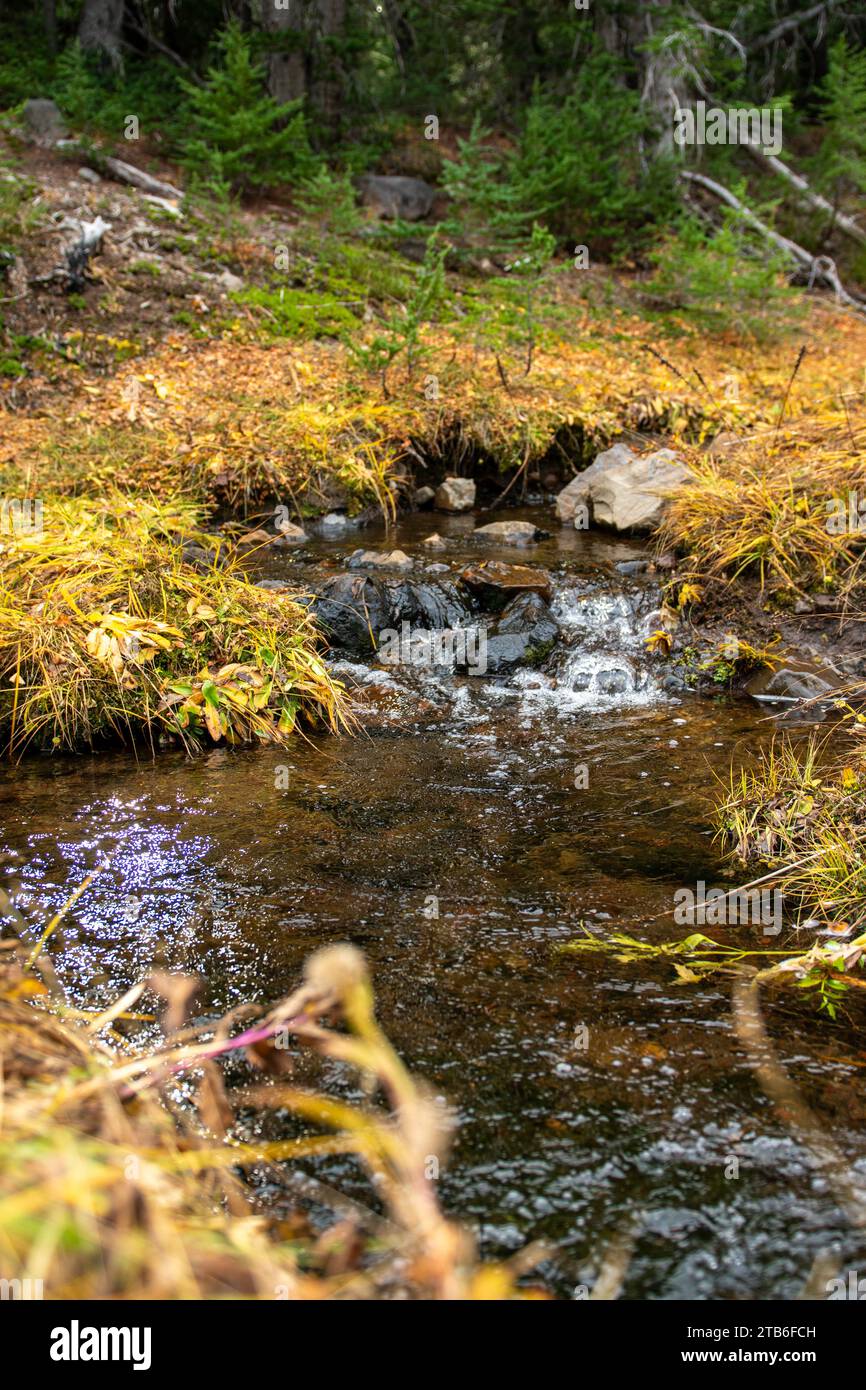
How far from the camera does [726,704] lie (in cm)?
506

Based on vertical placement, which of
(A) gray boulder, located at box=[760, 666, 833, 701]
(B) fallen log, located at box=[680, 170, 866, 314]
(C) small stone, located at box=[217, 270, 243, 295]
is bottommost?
(A) gray boulder, located at box=[760, 666, 833, 701]

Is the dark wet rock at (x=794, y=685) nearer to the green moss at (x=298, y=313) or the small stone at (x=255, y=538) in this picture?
the small stone at (x=255, y=538)

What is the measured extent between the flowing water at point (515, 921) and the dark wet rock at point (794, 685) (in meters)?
0.18

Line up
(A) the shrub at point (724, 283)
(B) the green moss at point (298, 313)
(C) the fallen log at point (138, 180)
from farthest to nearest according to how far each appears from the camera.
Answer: (C) the fallen log at point (138, 180) → (A) the shrub at point (724, 283) → (B) the green moss at point (298, 313)

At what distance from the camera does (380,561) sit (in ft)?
20.9

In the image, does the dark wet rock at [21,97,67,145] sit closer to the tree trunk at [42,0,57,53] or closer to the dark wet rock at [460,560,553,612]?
the tree trunk at [42,0,57,53]

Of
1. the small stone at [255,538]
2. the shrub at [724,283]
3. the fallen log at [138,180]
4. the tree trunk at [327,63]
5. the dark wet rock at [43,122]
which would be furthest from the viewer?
the tree trunk at [327,63]

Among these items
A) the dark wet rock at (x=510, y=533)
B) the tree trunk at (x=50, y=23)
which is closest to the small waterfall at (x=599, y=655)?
the dark wet rock at (x=510, y=533)

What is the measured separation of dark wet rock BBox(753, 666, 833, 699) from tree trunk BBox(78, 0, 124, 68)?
13435mm

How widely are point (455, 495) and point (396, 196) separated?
6784mm

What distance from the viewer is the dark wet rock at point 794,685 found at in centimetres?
502

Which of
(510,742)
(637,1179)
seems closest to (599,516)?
(510,742)

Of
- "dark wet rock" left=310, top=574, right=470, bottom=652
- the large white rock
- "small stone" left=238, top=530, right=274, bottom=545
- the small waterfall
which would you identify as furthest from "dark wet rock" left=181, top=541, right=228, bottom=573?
the large white rock

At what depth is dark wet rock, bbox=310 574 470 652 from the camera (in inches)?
219
